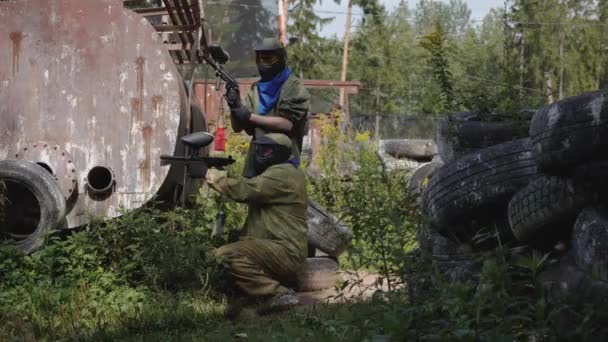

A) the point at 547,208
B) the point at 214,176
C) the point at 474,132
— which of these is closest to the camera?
the point at 547,208

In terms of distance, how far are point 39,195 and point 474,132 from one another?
3.50 meters

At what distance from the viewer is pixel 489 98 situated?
6.43m

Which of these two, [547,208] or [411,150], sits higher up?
[411,150]

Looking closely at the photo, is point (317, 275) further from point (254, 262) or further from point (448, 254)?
point (448, 254)

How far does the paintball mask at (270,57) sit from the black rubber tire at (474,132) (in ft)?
6.42

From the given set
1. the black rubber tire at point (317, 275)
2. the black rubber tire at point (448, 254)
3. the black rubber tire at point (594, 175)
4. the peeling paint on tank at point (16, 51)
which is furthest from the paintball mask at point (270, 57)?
the black rubber tire at point (594, 175)

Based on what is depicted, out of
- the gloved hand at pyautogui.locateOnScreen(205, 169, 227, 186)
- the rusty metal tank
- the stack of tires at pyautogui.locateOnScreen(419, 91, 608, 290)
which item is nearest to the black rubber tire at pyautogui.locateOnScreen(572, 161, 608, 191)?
the stack of tires at pyautogui.locateOnScreen(419, 91, 608, 290)

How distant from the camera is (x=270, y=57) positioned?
756cm

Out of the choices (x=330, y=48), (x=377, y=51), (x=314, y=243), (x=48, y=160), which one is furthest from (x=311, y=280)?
(x=377, y=51)

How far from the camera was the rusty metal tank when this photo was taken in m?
7.89

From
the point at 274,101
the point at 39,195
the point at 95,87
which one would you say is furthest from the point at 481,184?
the point at 95,87

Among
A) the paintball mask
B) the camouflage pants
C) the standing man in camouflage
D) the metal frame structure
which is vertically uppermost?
the metal frame structure

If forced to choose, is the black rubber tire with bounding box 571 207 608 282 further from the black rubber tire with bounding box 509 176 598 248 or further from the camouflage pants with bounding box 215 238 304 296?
the camouflage pants with bounding box 215 238 304 296

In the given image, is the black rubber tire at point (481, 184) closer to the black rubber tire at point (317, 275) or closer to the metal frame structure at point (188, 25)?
the black rubber tire at point (317, 275)
